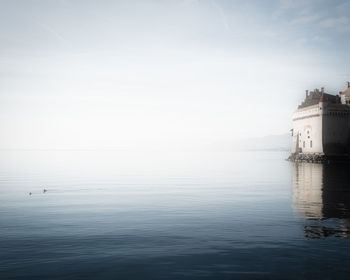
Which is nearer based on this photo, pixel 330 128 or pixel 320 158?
pixel 320 158

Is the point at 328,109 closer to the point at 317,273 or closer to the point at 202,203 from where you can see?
the point at 202,203

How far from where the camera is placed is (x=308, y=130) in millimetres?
83125

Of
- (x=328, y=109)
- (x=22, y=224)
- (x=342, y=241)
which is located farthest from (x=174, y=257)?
(x=328, y=109)

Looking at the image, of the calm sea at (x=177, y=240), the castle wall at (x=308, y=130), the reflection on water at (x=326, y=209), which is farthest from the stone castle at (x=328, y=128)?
the calm sea at (x=177, y=240)

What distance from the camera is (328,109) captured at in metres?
77.6

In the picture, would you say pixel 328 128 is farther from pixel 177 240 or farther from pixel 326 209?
pixel 177 240

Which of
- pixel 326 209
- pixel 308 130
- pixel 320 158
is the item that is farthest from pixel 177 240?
pixel 308 130

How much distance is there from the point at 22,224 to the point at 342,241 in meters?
16.2

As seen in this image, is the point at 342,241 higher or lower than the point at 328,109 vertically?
lower

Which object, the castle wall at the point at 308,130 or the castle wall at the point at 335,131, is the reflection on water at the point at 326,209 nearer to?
the castle wall at the point at 335,131

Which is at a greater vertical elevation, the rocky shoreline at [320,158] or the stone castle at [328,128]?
the stone castle at [328,128]

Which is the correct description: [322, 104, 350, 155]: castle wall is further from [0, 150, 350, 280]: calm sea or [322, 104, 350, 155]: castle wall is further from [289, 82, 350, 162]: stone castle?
[0, 150, 350, 280]: calm sea

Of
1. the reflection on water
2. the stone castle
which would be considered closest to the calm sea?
the reflection on water

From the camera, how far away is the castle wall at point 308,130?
3098 inches
